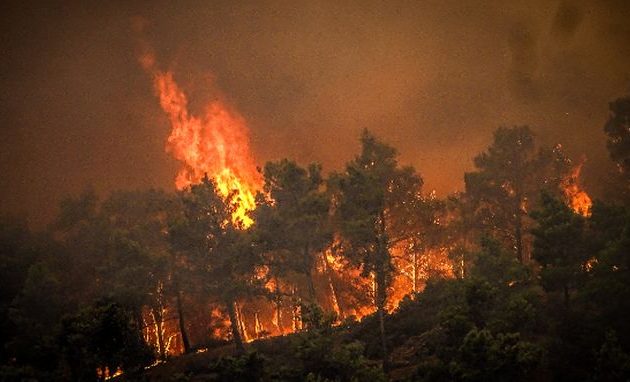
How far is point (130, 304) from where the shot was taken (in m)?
31.1

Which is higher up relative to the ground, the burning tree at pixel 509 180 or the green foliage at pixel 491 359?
the burning tree at pixel 509 180

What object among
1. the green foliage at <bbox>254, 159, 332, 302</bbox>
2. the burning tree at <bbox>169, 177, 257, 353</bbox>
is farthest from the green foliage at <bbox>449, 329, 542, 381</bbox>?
the burning tree at <bbox>169, 177, 257, 353</bbox>

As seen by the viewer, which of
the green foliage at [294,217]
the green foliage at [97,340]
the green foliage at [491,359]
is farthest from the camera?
the green foliage at [294,217]

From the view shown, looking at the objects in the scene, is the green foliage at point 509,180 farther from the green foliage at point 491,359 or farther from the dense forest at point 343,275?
the green foliage at point 491,359

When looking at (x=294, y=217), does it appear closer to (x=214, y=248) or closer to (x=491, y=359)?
(x=214, y=248)

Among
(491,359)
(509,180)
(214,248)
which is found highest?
(509,180)

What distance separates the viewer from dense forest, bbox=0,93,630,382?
17.6 m

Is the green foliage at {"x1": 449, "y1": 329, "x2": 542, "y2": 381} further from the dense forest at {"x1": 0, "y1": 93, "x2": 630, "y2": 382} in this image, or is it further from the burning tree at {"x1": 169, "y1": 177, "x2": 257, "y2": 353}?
the burning tree at {"x1": 169, "y1": 177, "x2": 257, "y2": 353}

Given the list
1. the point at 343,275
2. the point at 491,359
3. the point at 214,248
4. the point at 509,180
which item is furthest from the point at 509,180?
the point at 491,359

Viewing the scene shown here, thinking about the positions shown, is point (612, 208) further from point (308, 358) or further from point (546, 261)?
point (308, 358)

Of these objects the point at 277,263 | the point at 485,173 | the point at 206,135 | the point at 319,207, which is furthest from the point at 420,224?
the point at 206,135

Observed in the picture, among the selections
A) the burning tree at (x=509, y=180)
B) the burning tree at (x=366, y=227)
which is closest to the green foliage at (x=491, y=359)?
the burning tree at (x=366, y=227)

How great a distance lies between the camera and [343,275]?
33.9 metres

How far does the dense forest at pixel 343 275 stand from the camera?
1756 centimetres
